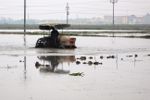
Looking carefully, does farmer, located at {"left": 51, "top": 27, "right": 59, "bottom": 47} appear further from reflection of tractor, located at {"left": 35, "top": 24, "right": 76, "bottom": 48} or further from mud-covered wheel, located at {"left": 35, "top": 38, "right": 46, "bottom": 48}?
mud-covered wheel, located at {"left": 35, "top": 38, "right": 46, "bottom": 48}

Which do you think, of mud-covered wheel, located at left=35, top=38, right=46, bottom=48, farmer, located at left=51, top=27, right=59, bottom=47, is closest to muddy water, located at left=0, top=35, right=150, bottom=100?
farmer, located at left=51, top=27, right=59, bottom=47

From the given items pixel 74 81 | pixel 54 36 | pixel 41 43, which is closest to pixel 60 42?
pixel 54 36

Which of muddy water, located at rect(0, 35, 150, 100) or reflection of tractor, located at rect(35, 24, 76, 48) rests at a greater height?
reflection of tractor, located at rect(35, 24, 76, 48)

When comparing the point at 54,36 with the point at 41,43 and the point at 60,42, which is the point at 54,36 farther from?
the point at 41,43

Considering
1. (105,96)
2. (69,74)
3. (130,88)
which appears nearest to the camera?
(105,96)

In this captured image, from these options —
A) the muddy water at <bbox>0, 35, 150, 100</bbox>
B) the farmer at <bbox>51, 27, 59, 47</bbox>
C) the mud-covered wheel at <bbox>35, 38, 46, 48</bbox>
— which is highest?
the farmer at <bbox>51, 27, 59, 47</bbox>

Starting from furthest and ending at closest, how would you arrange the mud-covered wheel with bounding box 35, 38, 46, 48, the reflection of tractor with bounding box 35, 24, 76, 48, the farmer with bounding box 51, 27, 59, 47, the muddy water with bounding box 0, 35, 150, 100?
the mud-covered wheel with bounding box 35, 38, 46, 48 < the reflection of tractor with bounding box 35, 24, 76, 48 < the farmer with bounding box 51, 27, 59, 47 < the muddy water with bounding box 0, 35, 150, 100

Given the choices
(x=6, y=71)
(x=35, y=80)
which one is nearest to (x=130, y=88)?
(x=35, y=80)

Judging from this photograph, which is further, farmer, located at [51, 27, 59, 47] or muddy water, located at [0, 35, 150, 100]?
farmer, located at [51, 27, 59, 47]

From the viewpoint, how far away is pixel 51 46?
41.1m

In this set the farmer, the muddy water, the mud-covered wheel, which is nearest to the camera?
the muddy water

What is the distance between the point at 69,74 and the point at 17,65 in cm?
464

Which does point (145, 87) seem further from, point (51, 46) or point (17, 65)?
point (51, 46)

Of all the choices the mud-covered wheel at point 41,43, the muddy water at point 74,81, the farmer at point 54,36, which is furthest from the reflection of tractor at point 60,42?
the muddy water at point 74,81
